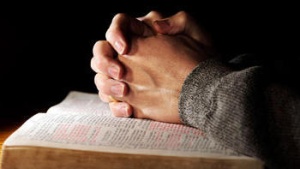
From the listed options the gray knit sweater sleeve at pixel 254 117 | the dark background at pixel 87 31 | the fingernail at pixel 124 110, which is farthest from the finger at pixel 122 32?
the dark background at pixel 87 31

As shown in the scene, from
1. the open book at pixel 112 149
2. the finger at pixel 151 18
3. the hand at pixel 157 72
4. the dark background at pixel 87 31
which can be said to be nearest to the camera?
the open book at pixel 112 149

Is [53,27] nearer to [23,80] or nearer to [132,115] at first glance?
[23,80]

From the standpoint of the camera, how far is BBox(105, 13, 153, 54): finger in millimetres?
807

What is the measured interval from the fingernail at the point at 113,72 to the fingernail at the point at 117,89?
18 millimetres

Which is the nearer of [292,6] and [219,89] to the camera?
[219,89]

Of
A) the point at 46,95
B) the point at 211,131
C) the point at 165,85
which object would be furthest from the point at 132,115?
the point at 46,95

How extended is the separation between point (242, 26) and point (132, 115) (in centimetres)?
68

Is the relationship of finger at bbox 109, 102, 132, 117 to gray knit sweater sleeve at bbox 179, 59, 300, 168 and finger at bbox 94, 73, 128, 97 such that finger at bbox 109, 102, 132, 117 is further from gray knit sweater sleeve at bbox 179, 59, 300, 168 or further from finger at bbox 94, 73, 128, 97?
gray knit sweater sleeve at bbox 179, 59, 300, 168

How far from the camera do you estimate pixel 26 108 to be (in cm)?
101

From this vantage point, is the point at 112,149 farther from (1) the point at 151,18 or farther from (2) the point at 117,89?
(1) the point at 151,18

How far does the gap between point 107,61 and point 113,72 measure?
23 mm

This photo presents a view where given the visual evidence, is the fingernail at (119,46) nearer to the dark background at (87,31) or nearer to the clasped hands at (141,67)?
the clasped hands at (141,67)

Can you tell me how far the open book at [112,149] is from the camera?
58 centimetres

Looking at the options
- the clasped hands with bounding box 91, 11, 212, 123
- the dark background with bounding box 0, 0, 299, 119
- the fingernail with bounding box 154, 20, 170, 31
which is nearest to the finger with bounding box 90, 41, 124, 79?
the clasped hands with bounding box 91, 11, 212, 123
